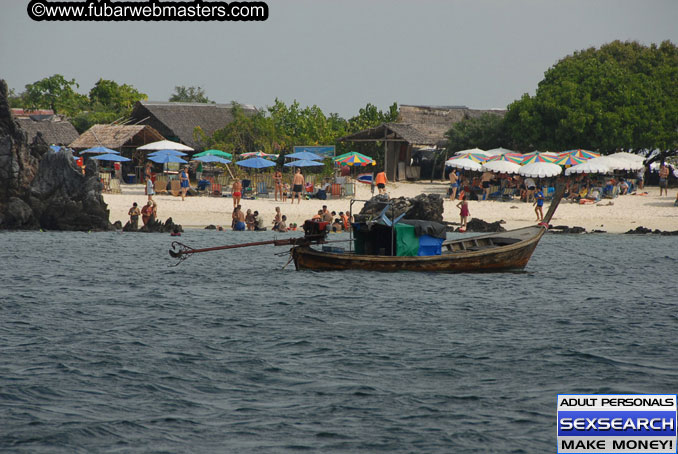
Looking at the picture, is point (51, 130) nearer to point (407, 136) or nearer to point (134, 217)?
point (407, 136)

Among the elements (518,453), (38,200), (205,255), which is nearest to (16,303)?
(205,255)

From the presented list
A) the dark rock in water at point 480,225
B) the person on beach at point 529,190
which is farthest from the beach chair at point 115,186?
the person on beach at point 529,190

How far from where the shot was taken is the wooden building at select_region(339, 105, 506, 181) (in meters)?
48.8

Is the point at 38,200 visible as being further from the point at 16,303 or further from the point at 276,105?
the point at 276,105

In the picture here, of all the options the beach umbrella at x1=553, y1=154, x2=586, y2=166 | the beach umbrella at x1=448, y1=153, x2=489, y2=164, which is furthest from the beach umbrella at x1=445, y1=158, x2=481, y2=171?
the beach umbrella at x1=553, y1=154, x2=586, y2=166

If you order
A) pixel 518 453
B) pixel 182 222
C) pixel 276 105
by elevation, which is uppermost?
pixel 276 105

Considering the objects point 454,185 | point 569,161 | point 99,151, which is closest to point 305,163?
point 454,185

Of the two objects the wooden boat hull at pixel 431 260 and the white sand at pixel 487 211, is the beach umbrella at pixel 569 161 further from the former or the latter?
the wooden boat hull at pixel 431 260

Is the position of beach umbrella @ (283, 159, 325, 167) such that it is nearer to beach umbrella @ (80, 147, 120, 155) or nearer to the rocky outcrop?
the rocky outcrop

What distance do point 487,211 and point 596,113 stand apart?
11.0 meters

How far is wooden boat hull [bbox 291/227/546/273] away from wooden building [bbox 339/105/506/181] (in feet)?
88.6

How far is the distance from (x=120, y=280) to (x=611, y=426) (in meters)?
15.8

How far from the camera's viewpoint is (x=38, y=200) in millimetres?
33906

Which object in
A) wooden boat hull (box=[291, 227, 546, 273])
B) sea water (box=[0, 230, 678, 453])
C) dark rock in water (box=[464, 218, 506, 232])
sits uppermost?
dark rock in water (box=[464, 218, 506, 232])
